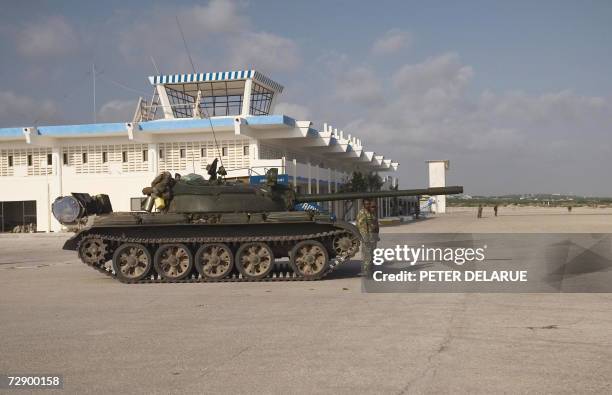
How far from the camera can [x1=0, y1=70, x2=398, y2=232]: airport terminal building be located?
1665 inches

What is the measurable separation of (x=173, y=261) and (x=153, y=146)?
2969 cm

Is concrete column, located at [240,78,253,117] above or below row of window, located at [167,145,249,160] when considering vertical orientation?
above

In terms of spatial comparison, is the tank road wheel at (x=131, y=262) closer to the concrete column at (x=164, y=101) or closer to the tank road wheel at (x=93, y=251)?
the tank road wheel at (x=93, y=251)

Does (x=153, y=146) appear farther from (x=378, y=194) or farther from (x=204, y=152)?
(x=378, y=194)

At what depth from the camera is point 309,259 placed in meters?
15.0

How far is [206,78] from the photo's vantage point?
45.2m

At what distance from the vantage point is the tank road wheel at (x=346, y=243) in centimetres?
1504

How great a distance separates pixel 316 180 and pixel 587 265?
31569mm

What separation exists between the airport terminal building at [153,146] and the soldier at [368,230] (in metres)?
23.6

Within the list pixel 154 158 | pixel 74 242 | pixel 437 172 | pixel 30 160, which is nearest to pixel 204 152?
pixel 154 158

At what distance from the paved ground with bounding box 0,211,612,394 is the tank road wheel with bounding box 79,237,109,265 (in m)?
1.85

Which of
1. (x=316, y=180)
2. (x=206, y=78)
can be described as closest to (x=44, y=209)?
(x=206, y=78)

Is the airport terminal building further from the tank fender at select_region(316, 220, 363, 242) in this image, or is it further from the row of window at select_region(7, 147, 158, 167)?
the tank fender at select_region(316, 220, 363, 242)

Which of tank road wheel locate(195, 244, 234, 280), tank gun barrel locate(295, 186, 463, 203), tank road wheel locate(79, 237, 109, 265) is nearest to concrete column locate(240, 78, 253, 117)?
tank gun barrel locate(295, 186, 463, 203)
